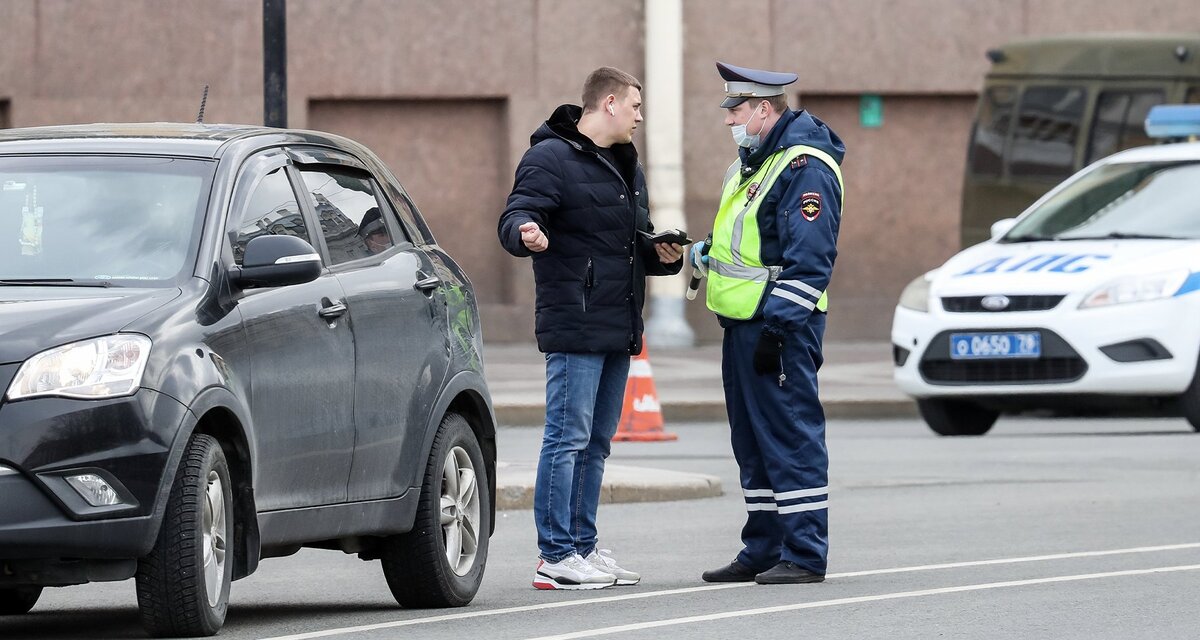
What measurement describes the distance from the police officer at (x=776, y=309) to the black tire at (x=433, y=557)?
3.23ft

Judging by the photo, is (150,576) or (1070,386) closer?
(150,576)

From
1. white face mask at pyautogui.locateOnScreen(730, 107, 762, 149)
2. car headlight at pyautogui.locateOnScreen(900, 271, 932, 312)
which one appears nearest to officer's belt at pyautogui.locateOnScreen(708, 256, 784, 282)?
white face mask at pyautogui.locateOnScreen(730, 107, 762, 149)

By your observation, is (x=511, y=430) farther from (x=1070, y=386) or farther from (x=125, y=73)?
(x=125, y=73)

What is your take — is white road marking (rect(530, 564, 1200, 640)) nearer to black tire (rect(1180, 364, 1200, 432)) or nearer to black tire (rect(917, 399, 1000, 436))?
black tire (rect(1180, 364, 1200, 432))

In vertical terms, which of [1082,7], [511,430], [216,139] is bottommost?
[511,430]

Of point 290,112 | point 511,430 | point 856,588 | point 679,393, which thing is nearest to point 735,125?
point 856,588

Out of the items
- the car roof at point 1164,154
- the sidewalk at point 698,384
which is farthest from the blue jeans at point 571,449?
the sidewalk at point 698,384

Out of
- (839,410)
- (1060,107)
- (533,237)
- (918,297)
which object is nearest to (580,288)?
(533,237)

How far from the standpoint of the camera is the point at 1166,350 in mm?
13984

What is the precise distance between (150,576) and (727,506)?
562 centimetres

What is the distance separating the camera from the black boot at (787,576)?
329 inches

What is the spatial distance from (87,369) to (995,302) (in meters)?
8.55

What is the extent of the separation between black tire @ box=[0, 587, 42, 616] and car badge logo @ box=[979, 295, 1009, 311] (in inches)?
293

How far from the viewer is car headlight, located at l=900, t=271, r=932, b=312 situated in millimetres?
14617
